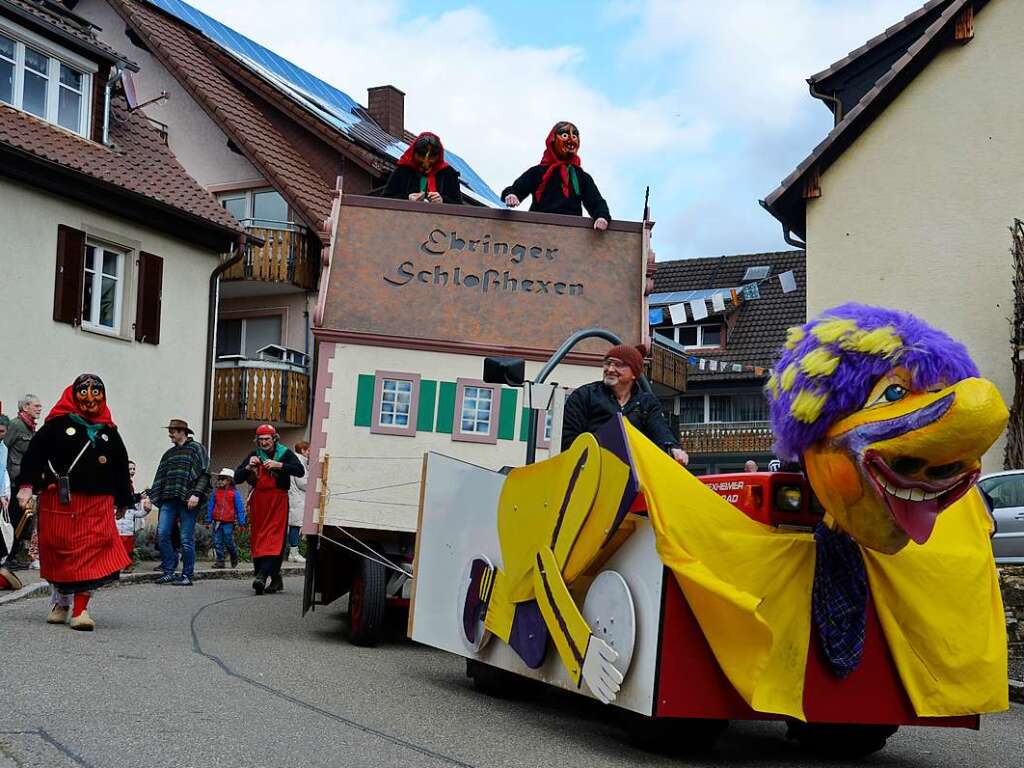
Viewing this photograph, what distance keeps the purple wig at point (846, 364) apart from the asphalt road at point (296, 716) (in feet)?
5.21

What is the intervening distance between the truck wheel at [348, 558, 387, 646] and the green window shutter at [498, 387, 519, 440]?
1376 mm

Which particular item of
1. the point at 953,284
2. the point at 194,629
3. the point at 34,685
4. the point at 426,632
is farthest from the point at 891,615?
the point at 953,284

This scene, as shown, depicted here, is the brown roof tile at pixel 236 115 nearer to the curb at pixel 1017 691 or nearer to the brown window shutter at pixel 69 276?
the brown window shutter at pixel 69 276

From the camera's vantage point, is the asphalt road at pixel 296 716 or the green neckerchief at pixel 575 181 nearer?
the asphalt road at pixel 296 716

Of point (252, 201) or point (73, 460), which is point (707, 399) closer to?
point (252, 201)

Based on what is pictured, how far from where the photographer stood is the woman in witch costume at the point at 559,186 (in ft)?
39.3

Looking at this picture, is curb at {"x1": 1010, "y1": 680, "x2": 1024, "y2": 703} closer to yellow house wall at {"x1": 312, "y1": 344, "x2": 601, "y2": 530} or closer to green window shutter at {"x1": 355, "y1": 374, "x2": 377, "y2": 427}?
yellow house wall at {"x1": 312, "y1": 344, "x2": 601, "y2": 530}

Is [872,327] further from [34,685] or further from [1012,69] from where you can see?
[1012,69]

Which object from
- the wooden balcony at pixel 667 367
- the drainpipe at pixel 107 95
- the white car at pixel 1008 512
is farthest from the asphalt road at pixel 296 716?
the wooden balcony at pixel 667 367

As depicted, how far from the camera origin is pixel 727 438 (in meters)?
45.3

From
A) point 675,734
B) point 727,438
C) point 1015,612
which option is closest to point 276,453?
→ point 1015,612

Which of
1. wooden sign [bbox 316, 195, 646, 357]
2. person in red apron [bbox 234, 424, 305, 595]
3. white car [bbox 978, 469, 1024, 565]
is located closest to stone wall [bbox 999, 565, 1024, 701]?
wooden sign [bbox 316, 195, 646, 357]

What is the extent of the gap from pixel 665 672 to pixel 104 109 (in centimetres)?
2000

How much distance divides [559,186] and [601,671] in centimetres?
650
